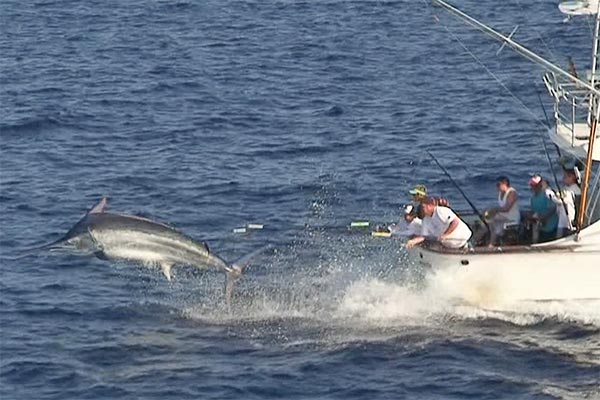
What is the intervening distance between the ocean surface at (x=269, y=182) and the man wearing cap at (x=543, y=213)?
1.51m

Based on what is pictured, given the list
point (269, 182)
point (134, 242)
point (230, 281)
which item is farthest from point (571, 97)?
point (269, 182)

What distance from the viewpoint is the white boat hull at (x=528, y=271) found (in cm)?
3584

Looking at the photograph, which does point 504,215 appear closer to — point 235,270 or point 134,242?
point 235,270

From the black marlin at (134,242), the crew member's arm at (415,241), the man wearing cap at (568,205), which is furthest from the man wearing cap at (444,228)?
the black marlin at (134,242)

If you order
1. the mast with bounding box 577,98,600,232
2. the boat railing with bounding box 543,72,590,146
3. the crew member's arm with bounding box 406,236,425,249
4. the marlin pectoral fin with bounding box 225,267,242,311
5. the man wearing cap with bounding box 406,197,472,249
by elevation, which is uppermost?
the boat railing with bounding box 543,72,590,146

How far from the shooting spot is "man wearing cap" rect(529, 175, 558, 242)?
36.8 m

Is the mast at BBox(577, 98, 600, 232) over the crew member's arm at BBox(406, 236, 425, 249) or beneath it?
over

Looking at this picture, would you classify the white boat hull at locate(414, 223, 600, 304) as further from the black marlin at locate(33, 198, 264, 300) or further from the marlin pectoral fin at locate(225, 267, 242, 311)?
the black marlin at locate(33, 198, 264, 300)

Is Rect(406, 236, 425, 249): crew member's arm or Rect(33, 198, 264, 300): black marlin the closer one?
Rect(33, 198, 264, 300): black marlin

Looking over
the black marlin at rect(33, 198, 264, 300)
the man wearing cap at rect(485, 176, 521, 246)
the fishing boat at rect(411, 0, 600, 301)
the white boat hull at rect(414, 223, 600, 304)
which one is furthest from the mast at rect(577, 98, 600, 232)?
the black marlin at rect(33, 198, 264, 300)

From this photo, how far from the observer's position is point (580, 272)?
1425 inches

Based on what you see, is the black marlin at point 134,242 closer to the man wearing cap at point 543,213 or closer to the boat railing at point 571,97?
the man wearing cap at point 543,213

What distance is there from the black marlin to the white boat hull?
5001 mm

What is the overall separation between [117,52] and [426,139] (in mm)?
18437
